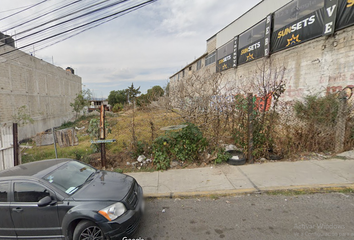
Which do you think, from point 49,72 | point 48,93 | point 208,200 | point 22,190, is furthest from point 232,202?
point 49,72

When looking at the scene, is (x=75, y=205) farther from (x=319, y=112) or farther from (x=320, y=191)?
(x=319, y=112)

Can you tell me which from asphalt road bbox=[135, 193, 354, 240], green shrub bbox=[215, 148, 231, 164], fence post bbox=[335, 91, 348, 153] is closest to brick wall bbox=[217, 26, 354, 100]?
fence post bbox=[335, 91, 348, 153]

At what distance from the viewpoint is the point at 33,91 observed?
528 inches

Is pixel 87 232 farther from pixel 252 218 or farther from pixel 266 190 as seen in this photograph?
pixel 266 190

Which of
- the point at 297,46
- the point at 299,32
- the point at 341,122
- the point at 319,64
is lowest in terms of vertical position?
the point at 341,122

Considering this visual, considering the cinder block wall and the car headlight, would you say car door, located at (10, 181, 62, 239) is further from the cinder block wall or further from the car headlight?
the cinder block wall

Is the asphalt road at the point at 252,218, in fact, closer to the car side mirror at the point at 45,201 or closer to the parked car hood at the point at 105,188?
the parked car hood at the point at 105,188

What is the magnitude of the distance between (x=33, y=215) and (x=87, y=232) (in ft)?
2.92

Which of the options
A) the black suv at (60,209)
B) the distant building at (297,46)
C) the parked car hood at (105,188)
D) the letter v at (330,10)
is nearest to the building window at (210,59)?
the distant building at (297,46)

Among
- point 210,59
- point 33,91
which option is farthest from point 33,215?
point 210,59

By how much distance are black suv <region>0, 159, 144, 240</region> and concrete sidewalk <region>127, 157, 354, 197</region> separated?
1.50 m

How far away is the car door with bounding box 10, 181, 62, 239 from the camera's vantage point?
2525mm

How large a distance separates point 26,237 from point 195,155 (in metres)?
4.27

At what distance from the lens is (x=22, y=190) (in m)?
2.65
